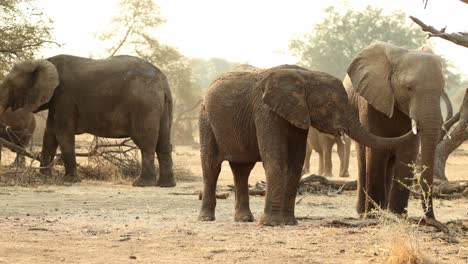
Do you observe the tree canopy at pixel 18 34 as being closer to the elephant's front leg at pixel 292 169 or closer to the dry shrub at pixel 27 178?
the dry shrub at pixel 27 178

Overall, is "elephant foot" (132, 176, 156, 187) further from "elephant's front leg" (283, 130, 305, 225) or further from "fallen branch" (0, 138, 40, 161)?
"elephant's front leg" (283, 130, 305, 225)

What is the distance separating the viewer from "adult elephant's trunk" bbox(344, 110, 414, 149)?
870 cm

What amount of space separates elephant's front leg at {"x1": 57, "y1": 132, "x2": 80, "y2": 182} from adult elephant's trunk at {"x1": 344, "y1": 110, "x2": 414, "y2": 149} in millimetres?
8055

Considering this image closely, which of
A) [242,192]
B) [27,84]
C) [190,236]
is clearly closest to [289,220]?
[242,192]

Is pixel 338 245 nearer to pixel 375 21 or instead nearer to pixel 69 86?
pixel 69 86

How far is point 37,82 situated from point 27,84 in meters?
0.28

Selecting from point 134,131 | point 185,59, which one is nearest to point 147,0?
point 185,59

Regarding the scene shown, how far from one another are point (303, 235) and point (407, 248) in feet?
5.74

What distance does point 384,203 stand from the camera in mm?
9844

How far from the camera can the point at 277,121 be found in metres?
8.88

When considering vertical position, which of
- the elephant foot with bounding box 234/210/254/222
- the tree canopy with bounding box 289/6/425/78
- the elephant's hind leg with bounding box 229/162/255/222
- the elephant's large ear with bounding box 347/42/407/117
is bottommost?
the elephant foot with bounding box 234/210/254/222

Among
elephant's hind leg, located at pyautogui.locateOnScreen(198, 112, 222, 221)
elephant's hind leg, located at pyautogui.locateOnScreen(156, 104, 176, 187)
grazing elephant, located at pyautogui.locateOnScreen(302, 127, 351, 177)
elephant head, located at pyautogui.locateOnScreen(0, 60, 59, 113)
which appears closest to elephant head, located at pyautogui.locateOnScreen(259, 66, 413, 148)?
elephant's hind leg, located at pyautogui.locateOnScreen(198, 112, 222, 221)

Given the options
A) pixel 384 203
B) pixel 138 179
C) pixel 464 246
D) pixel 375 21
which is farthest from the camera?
pixel 375 21

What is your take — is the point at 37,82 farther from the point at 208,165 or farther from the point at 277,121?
the point at 277,121
